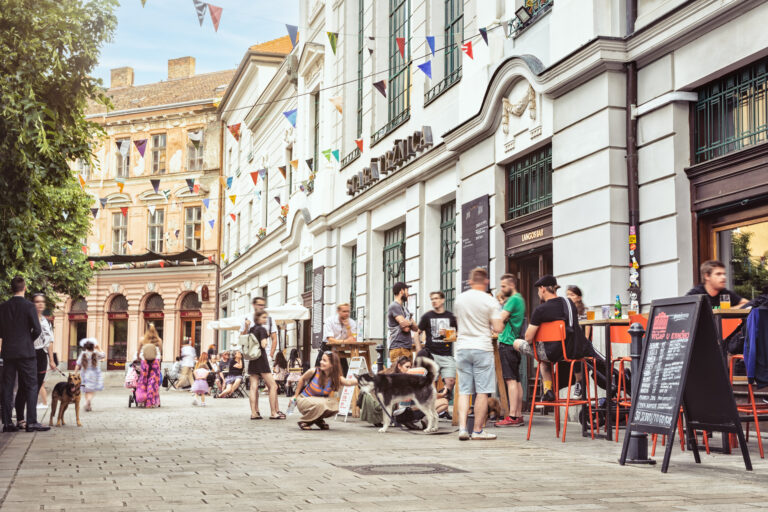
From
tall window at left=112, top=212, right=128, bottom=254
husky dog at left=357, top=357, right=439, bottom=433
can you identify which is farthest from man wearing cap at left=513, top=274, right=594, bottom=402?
tall window at left=112, top=212, right=128, bottom=254

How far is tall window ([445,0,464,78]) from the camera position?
670 inches

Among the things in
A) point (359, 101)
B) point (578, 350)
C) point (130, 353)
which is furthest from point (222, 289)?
point (578, 350)

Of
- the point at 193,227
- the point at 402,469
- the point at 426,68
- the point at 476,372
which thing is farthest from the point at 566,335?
the point at 193,227

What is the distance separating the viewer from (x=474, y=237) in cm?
1542

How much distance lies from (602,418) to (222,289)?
1493 inches

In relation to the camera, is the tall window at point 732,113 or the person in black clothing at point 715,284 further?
the tall window at point 732,113

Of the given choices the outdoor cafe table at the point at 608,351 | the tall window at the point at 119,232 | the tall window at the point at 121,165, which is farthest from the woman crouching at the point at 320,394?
the tall window at the point at 121,165

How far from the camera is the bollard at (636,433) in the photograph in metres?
7.30

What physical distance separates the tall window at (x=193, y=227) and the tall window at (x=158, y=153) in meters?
3.03

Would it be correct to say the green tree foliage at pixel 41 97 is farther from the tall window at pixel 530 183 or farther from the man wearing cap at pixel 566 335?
the tall window at pixel 530 183

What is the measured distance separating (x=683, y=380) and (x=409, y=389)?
15.2 feet

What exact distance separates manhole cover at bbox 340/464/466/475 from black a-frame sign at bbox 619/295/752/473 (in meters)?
1.39

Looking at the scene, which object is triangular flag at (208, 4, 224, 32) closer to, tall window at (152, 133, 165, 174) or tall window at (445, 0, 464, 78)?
tall window at (445, 0, 464, 78)

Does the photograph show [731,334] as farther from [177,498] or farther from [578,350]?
[177,498]
